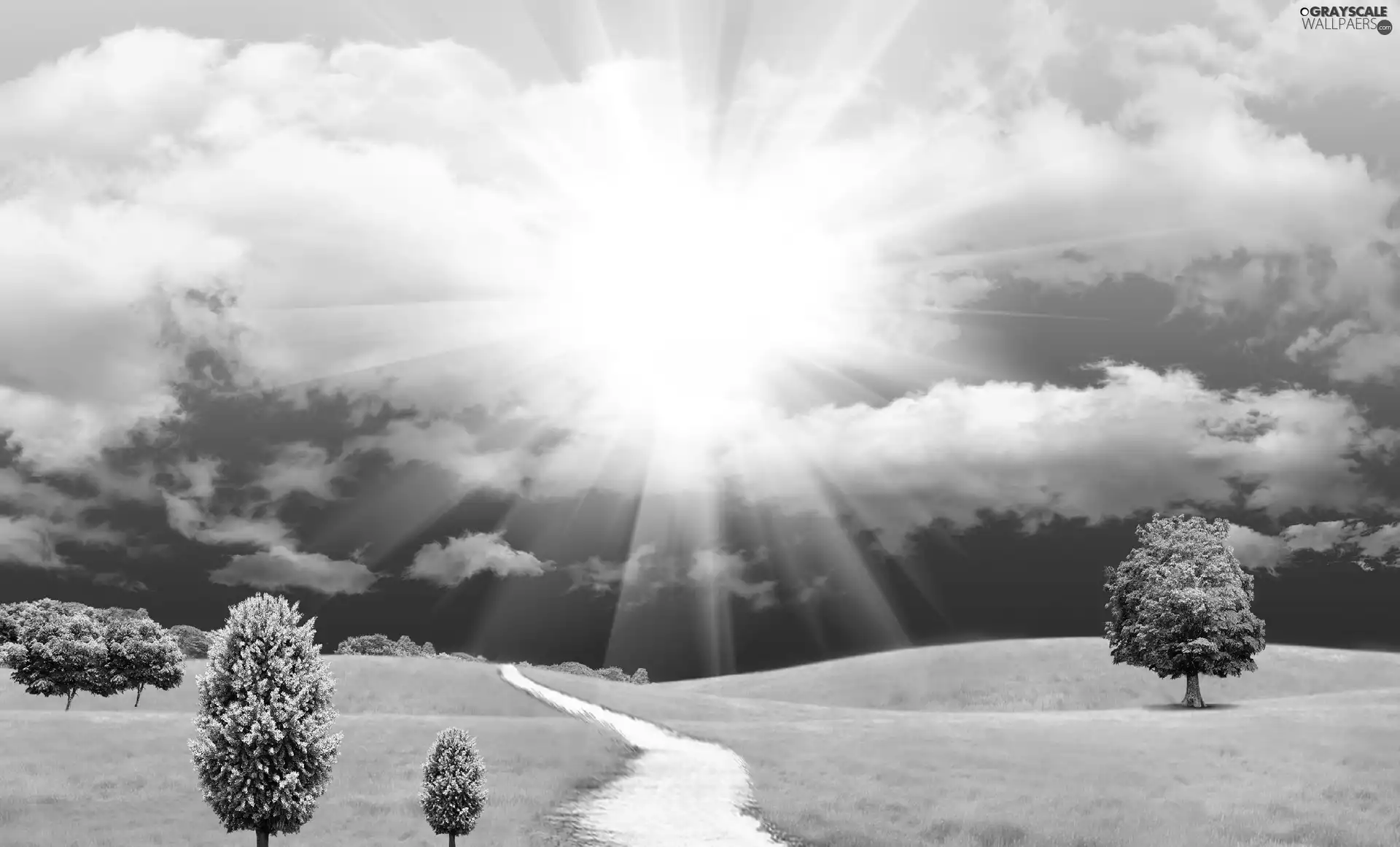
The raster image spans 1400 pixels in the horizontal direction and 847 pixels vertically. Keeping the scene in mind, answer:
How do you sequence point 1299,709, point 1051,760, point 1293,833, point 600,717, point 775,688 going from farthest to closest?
point 775,688, point 600,717, point 1299,709, point 1051,760, point 1293,833

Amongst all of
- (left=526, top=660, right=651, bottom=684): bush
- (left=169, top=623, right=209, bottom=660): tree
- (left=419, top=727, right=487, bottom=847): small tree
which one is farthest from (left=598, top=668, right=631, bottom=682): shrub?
(left=419, top=727, right=487, bottom=847): small tree

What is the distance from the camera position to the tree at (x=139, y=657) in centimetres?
7106

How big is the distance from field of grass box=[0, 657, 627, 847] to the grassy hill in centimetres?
4740

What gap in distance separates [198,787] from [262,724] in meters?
17.3

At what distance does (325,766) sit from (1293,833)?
104 feet

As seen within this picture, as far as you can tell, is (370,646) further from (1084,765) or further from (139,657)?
(1084,765)

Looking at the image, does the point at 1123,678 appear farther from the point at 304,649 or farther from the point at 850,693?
the point at 304,649

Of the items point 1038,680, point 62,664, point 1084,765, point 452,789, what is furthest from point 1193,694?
point 62,664

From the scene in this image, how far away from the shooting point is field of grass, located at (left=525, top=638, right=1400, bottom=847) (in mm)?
32438

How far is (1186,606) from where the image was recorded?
66500mm

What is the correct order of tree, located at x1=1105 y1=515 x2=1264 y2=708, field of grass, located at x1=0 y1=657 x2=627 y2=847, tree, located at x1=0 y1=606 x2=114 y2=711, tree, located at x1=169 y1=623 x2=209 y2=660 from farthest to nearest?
tree, located at x1=169 y1=623 x2=209 y2=660, tree, located at x1=0 y1=606 x2=114 y2=711, tree, located at x1=1105 y1=515 x2=1264 y2=708, field of grass, located at x1=0 y1=657 x2=627 y2=847

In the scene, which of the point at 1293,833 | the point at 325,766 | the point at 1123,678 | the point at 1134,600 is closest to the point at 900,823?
the point at 1293,833

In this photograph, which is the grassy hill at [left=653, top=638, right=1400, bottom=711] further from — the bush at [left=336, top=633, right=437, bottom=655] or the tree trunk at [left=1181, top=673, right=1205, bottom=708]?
the bush at [left=336, top=633, right=437, bottom=655]

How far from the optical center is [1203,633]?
218 feet
